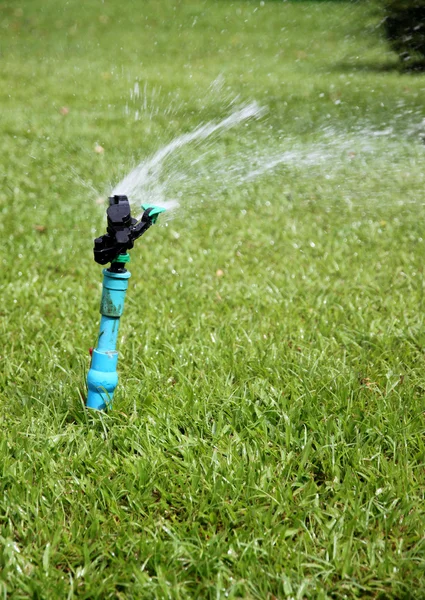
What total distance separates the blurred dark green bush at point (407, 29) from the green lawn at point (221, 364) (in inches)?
61.1

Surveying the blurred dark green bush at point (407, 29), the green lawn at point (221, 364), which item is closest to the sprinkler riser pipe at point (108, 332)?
the green lawn at point (221, 364)

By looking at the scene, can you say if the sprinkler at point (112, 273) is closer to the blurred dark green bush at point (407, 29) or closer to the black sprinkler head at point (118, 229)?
the black sprinkler head at point (118, 229)

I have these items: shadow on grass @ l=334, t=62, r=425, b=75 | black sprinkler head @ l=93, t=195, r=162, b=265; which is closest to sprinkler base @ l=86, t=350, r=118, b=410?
black sprinkler head @ l=93, t=195, r=162, b=265

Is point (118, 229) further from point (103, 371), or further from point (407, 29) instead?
point (407, 29)

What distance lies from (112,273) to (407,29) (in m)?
7.65

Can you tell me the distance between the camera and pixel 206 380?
2.53 meters

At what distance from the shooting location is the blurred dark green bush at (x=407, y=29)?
7914 mm

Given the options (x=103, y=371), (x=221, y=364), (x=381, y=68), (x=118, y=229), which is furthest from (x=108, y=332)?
(x=381, y=68)

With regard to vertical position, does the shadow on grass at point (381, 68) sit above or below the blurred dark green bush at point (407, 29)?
below

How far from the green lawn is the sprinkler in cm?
22

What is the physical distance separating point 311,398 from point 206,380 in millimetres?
399

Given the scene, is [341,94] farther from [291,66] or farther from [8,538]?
[8,538]

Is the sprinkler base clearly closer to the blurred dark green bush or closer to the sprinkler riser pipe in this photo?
the sprinkler riser pipe

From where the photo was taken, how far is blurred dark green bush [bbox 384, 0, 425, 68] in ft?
26.0
